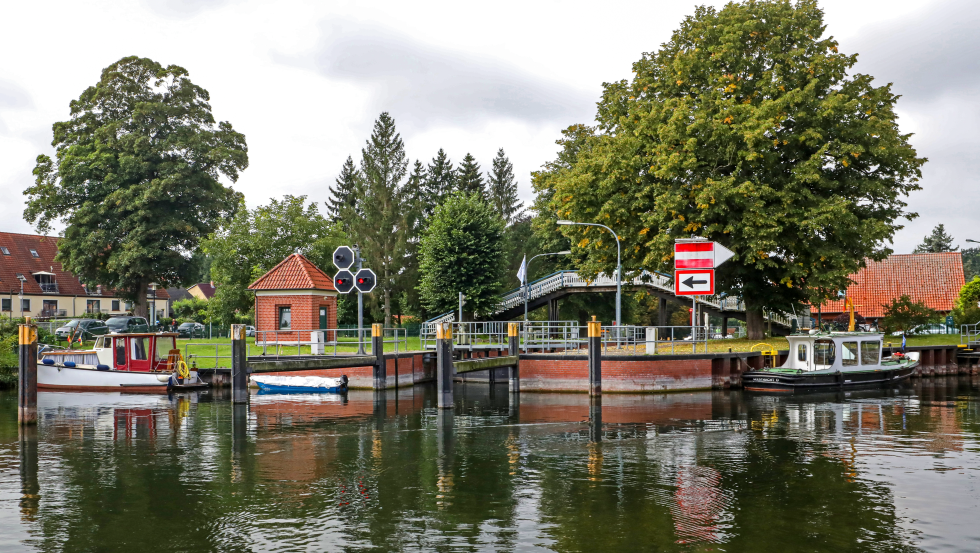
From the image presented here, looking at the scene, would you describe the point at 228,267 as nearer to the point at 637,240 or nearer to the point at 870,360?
the point at 637,240

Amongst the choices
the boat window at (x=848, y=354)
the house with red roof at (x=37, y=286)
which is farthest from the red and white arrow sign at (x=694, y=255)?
the house with red roof at (x=37, y=286)

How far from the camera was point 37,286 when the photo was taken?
75750mm

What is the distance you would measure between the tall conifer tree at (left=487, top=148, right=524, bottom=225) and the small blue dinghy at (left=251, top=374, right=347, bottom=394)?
1806 inches

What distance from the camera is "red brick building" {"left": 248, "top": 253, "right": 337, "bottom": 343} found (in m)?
36.9

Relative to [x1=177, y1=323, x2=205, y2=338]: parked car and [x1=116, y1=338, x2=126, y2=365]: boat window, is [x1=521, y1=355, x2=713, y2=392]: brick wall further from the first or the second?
[x1=177, y1=323, x2=205, y2=338]: parked car

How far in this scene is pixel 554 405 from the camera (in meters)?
27.4

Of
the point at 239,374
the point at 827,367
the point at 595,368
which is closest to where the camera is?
the point at 239,374

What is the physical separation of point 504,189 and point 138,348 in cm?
4871

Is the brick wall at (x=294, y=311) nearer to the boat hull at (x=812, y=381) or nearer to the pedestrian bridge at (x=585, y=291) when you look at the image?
the pedestrian bridge at (x=585, y=291)

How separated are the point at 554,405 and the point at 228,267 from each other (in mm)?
31593

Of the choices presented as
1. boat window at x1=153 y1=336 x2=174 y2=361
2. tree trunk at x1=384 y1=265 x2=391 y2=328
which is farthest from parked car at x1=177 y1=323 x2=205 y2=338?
boat window at x1=153 y1=336 x2=174 y2=361

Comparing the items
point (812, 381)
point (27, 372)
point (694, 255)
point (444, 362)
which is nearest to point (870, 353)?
point (812, 381)

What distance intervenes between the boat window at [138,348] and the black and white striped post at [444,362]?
16263mm

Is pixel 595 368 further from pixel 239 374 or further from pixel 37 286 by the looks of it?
pixel 37 286
